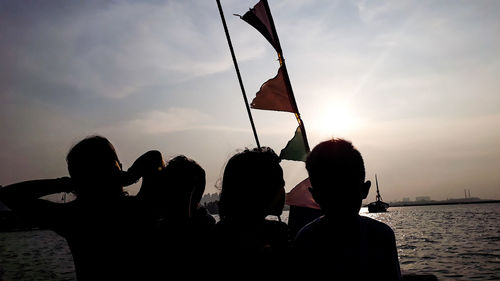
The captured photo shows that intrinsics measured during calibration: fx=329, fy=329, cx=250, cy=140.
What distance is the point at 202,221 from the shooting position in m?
2.10

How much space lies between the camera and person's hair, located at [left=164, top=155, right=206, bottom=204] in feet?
6.86

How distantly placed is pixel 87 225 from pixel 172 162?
0.63 m

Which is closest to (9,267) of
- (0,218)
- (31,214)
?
Result: (31,214)

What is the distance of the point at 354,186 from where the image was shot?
1826 millimetres

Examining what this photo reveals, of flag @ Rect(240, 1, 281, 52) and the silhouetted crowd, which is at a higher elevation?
flag @ Rect(240, 1, 281, 52)

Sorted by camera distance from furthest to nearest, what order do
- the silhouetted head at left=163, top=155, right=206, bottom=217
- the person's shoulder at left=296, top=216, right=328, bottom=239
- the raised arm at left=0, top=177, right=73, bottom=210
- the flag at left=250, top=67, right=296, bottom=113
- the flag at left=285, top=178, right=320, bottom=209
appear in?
the flag at left=250, top=67, right=296, bottom=113
the flag at left=285, top=178, right=320, bottom=209
the silhouetted head at left=163, top=155, right=206, bottom=217
the raised arm at left=0, top=177, right=73, bottom=210
the person's shoulder at left=296, top=216, right=328, bottom=239

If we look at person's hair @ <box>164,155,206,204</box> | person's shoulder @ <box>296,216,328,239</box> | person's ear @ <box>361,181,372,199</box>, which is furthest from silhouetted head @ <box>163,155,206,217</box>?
person's ear @ <box>361,181,372,199</box>

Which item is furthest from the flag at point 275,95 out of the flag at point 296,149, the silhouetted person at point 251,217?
the silhouetted person at point 251,217

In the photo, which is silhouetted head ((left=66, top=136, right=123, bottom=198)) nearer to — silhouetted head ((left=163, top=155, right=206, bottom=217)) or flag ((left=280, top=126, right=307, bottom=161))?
silhouetted head ((left=163, top=155, right=206, bottom=217))

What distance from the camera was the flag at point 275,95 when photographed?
14.2ft

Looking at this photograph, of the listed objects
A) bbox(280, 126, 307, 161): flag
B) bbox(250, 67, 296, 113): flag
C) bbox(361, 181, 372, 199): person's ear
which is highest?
bbox(250, 67, 296, 113): flag

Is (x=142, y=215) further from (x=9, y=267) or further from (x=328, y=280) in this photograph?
(x=9, y=267)

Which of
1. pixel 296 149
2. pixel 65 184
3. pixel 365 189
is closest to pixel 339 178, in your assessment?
pixel 365 189

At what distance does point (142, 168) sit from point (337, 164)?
1226mm
